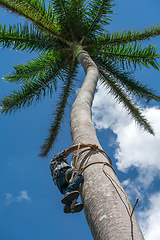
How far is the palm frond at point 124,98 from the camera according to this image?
7789mm

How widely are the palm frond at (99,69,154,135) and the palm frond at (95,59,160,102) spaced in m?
0.18

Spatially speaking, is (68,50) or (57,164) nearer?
(57,164)

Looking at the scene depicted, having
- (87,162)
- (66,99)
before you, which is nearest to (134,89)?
(66,99)

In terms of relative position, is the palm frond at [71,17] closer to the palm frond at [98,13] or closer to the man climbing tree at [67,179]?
the palm frond at [98,13]

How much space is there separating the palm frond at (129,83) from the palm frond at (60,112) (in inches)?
50.5

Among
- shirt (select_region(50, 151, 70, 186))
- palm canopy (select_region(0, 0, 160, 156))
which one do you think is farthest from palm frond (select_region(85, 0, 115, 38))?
shirt (select_region(50, 151, 70, 186))

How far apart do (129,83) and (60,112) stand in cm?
286

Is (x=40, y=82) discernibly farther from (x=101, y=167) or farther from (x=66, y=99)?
(x=101, y=167)

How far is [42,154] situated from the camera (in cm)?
826

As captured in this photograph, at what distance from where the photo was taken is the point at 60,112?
26.2ft

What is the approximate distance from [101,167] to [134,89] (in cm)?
606

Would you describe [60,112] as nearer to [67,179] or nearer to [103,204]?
[67,179]

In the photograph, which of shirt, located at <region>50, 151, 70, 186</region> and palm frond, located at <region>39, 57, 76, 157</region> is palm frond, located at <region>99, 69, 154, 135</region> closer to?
palm frond, located at <region>39, 57, 76, 157</region>

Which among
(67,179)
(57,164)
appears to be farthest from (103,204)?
(57,164)
